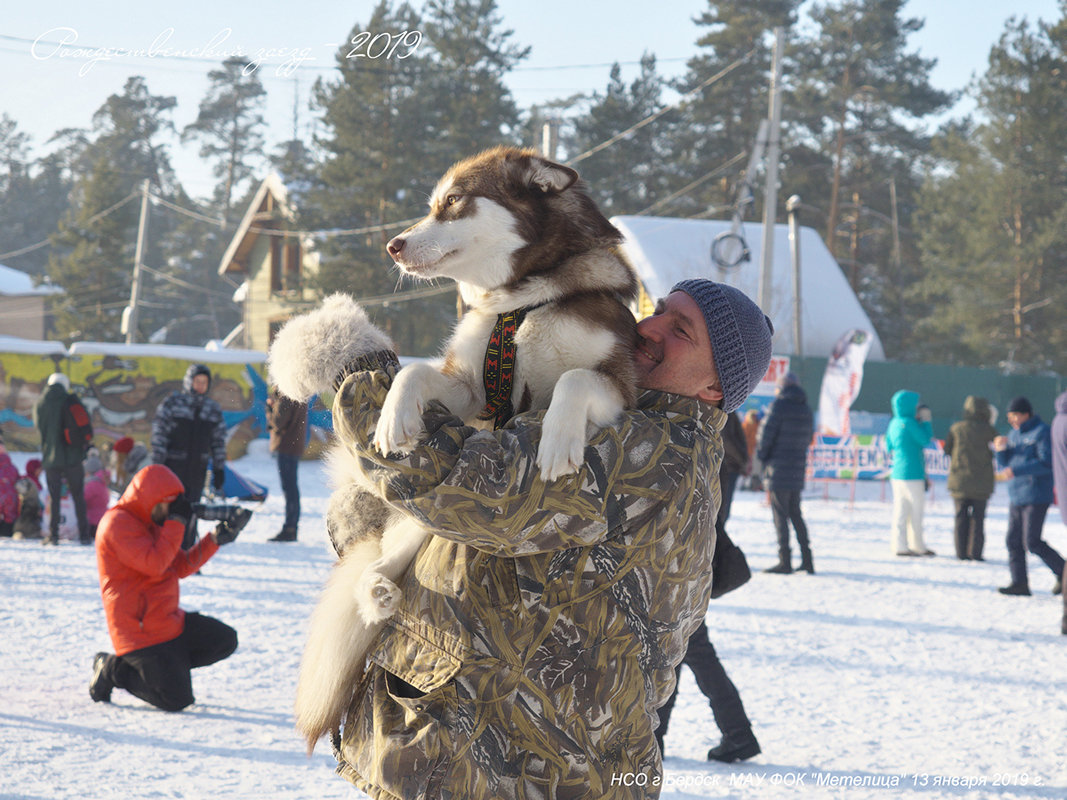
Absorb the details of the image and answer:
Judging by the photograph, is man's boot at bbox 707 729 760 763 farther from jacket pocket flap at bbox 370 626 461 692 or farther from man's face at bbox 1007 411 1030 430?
man's face at bbox 1007 411 1030 430

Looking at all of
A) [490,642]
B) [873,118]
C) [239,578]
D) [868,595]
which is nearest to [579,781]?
[490,642]

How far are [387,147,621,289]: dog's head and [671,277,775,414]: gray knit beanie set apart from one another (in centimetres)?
34

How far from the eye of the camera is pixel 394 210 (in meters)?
27.0

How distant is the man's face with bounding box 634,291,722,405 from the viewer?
1998 millimetres

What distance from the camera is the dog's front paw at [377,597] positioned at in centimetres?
185

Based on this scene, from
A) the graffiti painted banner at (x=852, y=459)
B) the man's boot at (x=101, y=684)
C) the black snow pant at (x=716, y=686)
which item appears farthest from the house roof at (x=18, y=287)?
the black snow pant at (x=716, y=686)

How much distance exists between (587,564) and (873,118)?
37608 mm

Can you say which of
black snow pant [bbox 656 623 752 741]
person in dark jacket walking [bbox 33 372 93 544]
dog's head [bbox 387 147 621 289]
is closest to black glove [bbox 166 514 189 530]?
black snow pant [bbox 656 623 752 741]

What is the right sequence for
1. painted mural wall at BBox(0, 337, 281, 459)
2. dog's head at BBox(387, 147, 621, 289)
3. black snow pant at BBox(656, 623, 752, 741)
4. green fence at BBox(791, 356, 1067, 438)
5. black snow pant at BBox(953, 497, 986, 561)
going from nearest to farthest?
1. dog's head at BBox(387, 147, 621, 289)
2. black snow pant at BBox(656, 623, 752, 741)
3. black snow pant at BBox(953, 497, 986, 561)
4. painted mural wall at BBox(0, 337, 281, 459)
5. green fence at BBox(791, 356, 1067, 438)

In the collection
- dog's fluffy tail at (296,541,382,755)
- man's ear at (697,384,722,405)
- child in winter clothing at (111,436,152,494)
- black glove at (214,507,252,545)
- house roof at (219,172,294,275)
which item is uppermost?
house roof at (219,172,294,275)

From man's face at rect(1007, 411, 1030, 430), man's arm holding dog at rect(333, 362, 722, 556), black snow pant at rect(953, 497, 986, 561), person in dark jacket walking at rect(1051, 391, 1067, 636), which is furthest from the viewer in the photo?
black snow pant at rect(953, 497, 986, 561)

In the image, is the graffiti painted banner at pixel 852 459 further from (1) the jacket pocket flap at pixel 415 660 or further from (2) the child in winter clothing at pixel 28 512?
(1) the jacket pocket flap at pixel 415 660

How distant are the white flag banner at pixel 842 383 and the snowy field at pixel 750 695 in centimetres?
786

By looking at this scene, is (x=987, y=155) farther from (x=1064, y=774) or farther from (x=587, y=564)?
(x=587, y=564)
